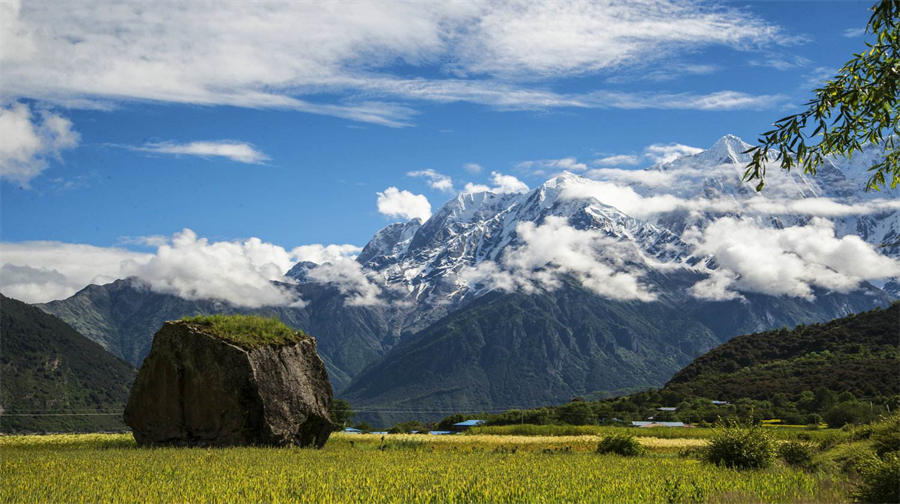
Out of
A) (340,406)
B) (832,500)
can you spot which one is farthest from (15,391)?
(832,500)

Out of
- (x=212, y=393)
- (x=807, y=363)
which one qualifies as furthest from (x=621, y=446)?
(x=807, y=363)

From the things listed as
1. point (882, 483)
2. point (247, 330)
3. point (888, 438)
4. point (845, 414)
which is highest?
point (247, 330)

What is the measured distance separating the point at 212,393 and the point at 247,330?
398 centimetres

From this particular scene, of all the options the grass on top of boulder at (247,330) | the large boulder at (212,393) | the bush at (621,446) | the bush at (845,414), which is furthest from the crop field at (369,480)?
the bush at (845,414)

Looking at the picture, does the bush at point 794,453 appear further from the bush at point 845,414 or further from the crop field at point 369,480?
the bush at point 845,414

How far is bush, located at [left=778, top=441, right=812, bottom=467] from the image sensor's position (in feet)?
93.5

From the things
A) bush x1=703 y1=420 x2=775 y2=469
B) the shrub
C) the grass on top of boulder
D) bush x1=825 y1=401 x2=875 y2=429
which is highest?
the grass on top of boulder

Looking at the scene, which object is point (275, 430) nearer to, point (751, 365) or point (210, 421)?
point (210, 421)

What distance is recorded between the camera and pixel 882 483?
54.3 ft

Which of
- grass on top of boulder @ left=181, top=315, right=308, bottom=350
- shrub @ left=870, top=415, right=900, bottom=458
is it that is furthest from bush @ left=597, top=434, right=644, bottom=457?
grass on top of boulder @ left=181, top=315, right=308, bottom=350

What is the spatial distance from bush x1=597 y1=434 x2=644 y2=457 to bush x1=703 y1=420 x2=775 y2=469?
867 centimetres

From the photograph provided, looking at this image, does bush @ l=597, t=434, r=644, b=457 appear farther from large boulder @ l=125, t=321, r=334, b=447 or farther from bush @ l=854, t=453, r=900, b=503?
bush @ l=854, t=453, r=900, b=503

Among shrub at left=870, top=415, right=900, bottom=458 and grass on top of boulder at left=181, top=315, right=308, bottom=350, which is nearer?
shrub at left=870, top=415, right=900, bottom=458

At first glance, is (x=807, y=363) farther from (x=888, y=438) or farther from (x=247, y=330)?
(x=247, y=330)
